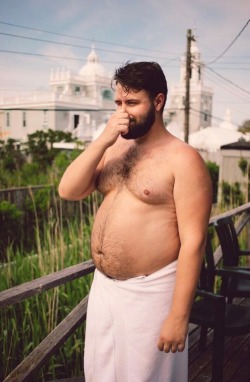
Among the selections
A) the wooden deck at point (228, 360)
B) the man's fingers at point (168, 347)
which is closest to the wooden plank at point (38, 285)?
the man's fingers at point (168, 347)

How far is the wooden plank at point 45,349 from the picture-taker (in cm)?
184

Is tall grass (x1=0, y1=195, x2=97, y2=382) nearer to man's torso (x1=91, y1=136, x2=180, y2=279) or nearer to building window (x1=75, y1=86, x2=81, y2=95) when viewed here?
man's torso (x1=91, y1=136, x2=180, y2=279)

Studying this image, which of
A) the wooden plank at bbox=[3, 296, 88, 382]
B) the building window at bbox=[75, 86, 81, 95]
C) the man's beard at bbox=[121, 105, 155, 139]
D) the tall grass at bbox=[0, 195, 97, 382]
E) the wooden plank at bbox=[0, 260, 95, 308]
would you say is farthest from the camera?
the building window at bbox=[75, 86, 81, 95]

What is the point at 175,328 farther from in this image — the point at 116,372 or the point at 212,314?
the point at 212,314

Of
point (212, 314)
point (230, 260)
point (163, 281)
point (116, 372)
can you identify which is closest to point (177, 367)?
point (116, 372)

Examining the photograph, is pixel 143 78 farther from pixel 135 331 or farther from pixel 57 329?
pixel 57 329

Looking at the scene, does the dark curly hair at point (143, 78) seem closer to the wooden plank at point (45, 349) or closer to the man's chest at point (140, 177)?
the man's chest at point (140, 177)

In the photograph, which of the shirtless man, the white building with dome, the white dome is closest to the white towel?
the shirtless man

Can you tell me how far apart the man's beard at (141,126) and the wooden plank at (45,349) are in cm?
115

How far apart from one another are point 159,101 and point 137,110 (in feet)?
0.32

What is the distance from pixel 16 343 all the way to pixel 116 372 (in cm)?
190

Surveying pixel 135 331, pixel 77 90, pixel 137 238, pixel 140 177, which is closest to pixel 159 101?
pixel 140 177

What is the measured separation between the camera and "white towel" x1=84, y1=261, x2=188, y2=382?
143cm

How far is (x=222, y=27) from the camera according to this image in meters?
8.18
